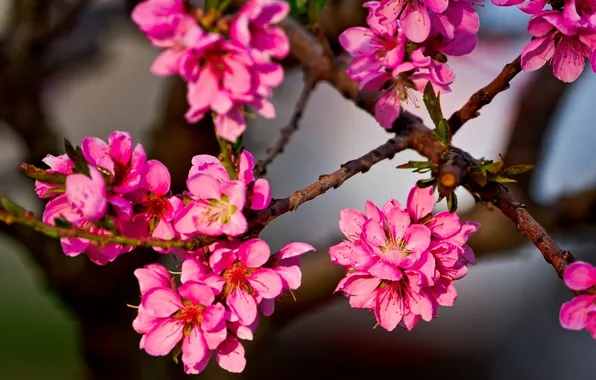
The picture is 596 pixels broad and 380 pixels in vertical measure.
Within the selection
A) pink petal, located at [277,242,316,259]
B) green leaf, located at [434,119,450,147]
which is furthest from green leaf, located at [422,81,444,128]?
pink petal, located at [277,242,316,259]

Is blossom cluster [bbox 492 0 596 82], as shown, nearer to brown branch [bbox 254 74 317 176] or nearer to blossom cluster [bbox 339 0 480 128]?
blossom cluster [bbox 339 0 480 128]

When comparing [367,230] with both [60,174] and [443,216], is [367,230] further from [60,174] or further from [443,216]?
[60,174]

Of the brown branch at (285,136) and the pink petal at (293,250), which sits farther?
the brown branch at (285,136)

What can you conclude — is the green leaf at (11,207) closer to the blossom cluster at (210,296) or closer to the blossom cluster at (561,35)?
the blossom cluster at (210,296)

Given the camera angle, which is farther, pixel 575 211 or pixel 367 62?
pixel 575 211

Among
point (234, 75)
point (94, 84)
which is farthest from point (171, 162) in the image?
point (94, 84)

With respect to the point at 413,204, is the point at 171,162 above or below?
below

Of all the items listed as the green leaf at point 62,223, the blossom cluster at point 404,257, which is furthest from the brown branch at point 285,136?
the green leaf at point 62,223
